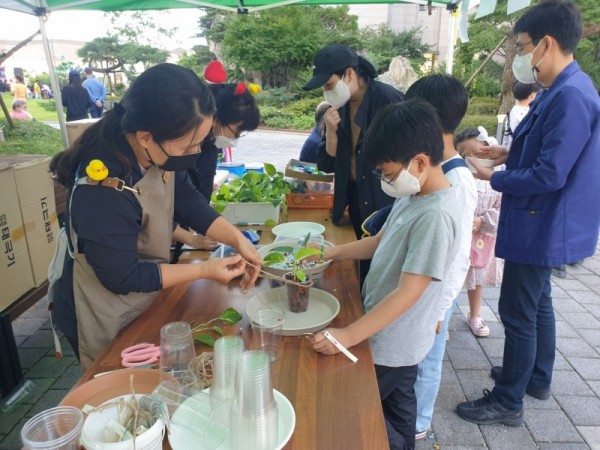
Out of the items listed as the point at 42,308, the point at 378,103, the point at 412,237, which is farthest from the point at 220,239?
the point at 42,308

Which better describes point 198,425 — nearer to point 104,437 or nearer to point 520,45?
point 104,437

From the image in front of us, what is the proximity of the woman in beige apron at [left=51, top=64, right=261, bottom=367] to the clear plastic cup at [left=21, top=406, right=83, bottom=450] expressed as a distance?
538 mm

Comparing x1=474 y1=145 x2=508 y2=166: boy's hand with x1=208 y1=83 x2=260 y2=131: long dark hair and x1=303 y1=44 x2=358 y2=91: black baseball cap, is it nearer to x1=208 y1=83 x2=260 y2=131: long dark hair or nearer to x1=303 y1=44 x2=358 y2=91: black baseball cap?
x1=303 y1=44 x2=358 y2=91: black baseball cap

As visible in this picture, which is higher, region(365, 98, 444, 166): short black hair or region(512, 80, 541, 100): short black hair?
region(512, 80, 541, 100): short black hair

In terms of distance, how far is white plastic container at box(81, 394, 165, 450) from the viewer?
2.71 ft

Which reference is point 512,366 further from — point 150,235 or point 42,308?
point 42,308

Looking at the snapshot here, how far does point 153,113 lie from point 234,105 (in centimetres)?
110

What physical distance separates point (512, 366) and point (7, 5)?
4640 millimetres

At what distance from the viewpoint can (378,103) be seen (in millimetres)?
2525

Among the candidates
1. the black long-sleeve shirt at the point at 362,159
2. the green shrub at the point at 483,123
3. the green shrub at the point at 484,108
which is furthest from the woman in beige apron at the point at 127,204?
the green shrub at the point at 484,108

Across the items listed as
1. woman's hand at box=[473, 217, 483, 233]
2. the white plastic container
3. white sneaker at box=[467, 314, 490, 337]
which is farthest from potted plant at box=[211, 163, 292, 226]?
white sneaker at box=[467, 314, 490, 337]

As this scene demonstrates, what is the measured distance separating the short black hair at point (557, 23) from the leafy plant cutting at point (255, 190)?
1531mm

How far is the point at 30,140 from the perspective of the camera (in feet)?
35.4

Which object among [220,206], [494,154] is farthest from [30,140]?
[494,154]
